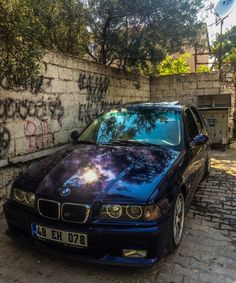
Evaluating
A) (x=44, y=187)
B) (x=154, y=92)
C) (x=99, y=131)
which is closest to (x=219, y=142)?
(x=154, y=92)

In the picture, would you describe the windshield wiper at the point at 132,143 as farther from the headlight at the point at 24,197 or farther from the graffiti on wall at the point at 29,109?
the graffiti on wall at the point at 29,109

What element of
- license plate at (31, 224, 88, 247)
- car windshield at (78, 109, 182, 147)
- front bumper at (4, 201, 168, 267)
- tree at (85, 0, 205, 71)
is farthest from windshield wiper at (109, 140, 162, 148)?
tree at (85, 0, 205, 71)

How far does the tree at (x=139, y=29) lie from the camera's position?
305 inches

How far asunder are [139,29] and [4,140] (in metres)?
5.06

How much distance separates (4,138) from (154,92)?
7.86 meters

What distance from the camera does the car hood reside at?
3.00 meters

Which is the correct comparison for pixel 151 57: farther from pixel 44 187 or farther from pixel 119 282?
pixel 119 282

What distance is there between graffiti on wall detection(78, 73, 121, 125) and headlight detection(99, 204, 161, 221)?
419 cm

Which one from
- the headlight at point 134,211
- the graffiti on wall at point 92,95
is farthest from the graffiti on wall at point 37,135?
the headlight at point 134,211

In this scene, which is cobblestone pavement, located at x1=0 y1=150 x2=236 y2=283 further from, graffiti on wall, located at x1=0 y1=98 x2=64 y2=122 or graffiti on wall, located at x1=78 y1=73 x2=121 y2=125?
graffiti on wall, located at x1=78 y1=73 x2=121 y2=125

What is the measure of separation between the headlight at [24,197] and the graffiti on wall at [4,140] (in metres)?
1.42

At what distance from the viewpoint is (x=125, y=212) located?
9.50 ft

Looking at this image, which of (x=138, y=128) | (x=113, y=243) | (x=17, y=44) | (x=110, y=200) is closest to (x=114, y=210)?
(x=110, y=200)

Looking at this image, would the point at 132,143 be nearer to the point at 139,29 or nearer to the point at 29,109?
the point at 29,109
